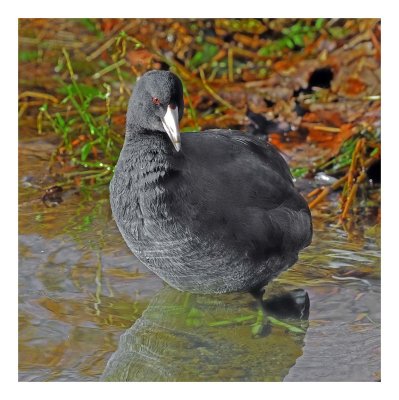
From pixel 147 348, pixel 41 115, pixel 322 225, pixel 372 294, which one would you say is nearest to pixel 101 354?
pixel 147 348

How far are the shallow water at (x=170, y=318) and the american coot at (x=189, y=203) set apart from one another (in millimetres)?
241

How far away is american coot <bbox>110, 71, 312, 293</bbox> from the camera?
4.06m

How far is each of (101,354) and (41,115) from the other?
2929 mm

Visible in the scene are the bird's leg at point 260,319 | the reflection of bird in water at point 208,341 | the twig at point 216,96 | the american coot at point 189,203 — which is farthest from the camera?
the twig at point 216,96

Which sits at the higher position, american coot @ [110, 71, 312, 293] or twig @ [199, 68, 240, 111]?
twig @ [199, 68, 240, 111]

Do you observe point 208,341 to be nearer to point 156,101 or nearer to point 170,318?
point 170,318

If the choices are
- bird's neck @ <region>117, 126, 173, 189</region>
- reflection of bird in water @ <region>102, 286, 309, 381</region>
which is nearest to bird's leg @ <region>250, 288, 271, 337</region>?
reflection of bird in water @ <region>102, 286, 309, 381</region>

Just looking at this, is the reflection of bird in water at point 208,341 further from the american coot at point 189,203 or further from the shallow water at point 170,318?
the american coot at point 189,203

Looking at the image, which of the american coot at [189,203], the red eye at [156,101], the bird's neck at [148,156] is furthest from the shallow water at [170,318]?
the red eye at [156,101]

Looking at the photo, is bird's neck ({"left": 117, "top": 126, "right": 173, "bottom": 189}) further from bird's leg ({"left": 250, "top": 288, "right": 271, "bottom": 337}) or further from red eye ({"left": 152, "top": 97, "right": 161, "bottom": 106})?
bird's leg ({"left": 250, "top": 288, "right": 271, "bottom": 337})

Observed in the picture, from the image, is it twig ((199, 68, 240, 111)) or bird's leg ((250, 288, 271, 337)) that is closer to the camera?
bird's leg ((250, 288, 271, 337))

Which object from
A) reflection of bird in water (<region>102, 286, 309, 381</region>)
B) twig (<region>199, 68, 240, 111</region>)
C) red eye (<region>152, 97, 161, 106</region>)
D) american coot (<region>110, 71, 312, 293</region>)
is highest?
twig (<region>199, 68, 240, 111</region>)

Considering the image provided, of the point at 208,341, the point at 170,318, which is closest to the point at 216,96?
the point at 170,318

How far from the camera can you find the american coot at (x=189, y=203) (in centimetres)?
406
